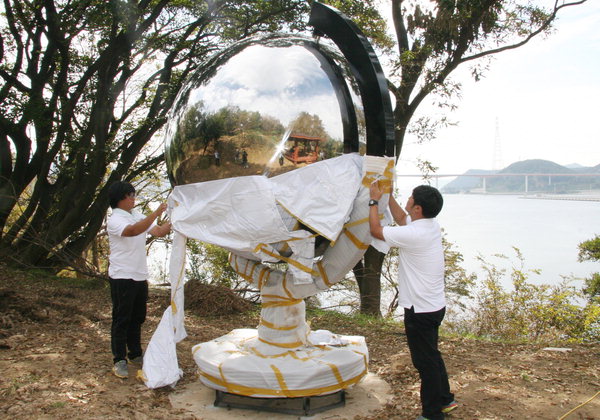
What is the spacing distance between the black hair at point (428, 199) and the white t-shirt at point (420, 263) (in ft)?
0.29

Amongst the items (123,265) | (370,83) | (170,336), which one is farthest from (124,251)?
(370,83)

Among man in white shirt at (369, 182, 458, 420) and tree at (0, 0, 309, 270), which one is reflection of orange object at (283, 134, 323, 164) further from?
tree at (0, 0, 309, 270)

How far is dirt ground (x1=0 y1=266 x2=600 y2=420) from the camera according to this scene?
171 inches

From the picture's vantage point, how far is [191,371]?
5410 mm

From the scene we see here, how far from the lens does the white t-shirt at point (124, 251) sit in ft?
16.2

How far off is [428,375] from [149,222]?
2.69 m

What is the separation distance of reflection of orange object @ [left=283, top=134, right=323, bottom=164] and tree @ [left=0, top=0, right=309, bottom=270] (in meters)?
7.00

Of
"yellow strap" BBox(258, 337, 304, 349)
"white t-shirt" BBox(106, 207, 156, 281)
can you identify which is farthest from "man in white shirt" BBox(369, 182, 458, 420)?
"white t-shirt" BBox(106, 207, 156, 281)

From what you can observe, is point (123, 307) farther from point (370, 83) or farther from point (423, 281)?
point (370, 83)

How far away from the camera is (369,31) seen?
34.2ft

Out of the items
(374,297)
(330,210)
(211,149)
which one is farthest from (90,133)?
(330,210)

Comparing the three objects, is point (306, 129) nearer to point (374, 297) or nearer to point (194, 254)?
point (374, 297)

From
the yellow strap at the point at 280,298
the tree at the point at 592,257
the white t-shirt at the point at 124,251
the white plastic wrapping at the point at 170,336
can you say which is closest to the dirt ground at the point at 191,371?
the white plastic wrapping at the point at 170,336

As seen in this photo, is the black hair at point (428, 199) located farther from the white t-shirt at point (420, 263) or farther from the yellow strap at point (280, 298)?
the yellow strap at point (280, 298)
